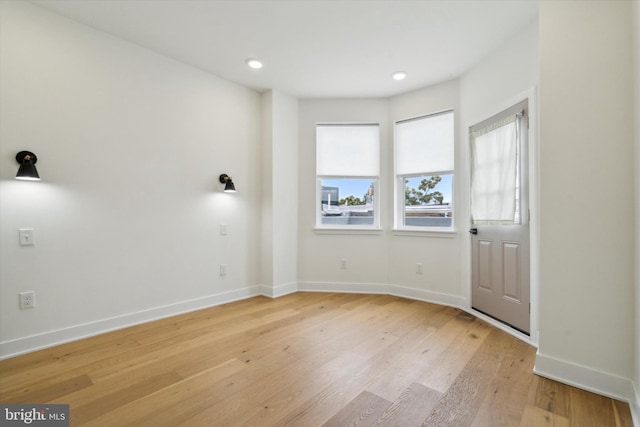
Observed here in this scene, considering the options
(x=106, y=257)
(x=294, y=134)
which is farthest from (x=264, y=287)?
(x=294, y=134)

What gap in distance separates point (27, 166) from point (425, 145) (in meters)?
3.89

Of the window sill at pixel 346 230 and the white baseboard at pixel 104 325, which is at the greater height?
the window sill at pixel 346 230

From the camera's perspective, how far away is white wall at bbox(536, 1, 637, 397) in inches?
69.0

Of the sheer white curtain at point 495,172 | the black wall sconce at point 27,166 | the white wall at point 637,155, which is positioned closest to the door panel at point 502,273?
the sheer white curtain at point 495,172

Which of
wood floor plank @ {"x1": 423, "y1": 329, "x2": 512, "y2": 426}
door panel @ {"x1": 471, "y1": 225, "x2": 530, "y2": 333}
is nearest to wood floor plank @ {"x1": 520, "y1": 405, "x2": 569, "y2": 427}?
wood floor plank @ {"x1": 423, "y1": 329, "x2": 512, "y2": 426}

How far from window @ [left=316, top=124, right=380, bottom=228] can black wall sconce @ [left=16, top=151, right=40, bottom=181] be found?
2900 mm

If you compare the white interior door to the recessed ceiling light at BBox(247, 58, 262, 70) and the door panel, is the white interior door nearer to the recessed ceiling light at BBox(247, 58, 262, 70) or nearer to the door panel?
the door panel

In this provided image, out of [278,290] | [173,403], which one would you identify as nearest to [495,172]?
[278,290]

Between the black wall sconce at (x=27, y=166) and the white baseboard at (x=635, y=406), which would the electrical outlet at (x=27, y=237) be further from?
the white baseboard at (x=635, y=406)

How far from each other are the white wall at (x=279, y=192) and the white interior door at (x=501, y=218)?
7.34 feet

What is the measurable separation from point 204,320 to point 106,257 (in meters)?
1.08

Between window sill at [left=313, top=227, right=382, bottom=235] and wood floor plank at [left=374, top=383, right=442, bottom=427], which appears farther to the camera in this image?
window sill at [left=313, top=227, right=382, bottom=235]

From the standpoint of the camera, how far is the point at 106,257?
9.05ft

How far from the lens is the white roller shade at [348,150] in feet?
13.8
